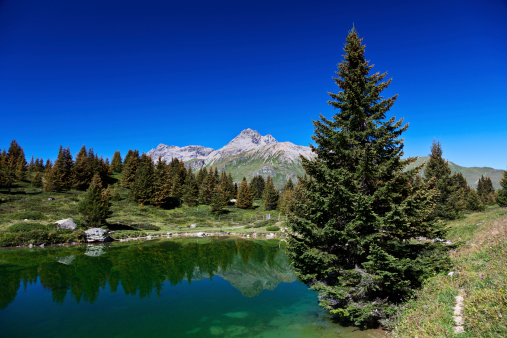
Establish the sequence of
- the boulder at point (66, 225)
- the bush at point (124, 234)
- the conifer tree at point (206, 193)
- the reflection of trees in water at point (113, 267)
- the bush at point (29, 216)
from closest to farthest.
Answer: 1. the reflection of trees in water at point (113, 267)
2. the boulder at point (66, 225)
3. the bush at point (29, 216)
4. the bush at point (124, 234)
5. the conifer tree at point (206, 193)

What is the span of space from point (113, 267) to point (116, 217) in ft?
124

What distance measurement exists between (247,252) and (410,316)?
28684 millimetres

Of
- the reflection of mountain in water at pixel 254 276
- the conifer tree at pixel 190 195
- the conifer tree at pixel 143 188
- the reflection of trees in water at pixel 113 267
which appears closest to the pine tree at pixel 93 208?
the reflection of trees in water at pixel 113 267

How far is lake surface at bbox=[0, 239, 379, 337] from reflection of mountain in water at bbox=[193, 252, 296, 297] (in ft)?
0.31

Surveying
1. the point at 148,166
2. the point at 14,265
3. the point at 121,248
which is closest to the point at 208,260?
the point at 121,248

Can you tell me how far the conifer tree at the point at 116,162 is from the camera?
10962 centimetres

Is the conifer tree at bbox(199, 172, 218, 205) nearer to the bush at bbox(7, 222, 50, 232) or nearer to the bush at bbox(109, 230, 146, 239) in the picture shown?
the bush at bbox(109, 230, 146, 239)

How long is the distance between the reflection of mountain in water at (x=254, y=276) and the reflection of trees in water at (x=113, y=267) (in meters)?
0.84

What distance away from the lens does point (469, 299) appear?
7.85 m

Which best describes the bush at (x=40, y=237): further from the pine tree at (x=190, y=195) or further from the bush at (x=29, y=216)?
the pine tree at (x=190, y=195)

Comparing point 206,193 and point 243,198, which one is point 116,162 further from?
point 243,198

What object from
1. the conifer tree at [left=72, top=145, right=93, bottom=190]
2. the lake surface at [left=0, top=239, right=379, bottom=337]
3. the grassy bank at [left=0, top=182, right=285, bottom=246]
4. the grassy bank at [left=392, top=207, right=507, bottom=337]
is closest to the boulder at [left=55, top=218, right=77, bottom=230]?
the grassy bank at [left=0, top=182, right=285, bottom=246]

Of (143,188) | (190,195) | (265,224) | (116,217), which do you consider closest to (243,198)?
(190,195)

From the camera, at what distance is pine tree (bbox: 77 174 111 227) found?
4019cm
